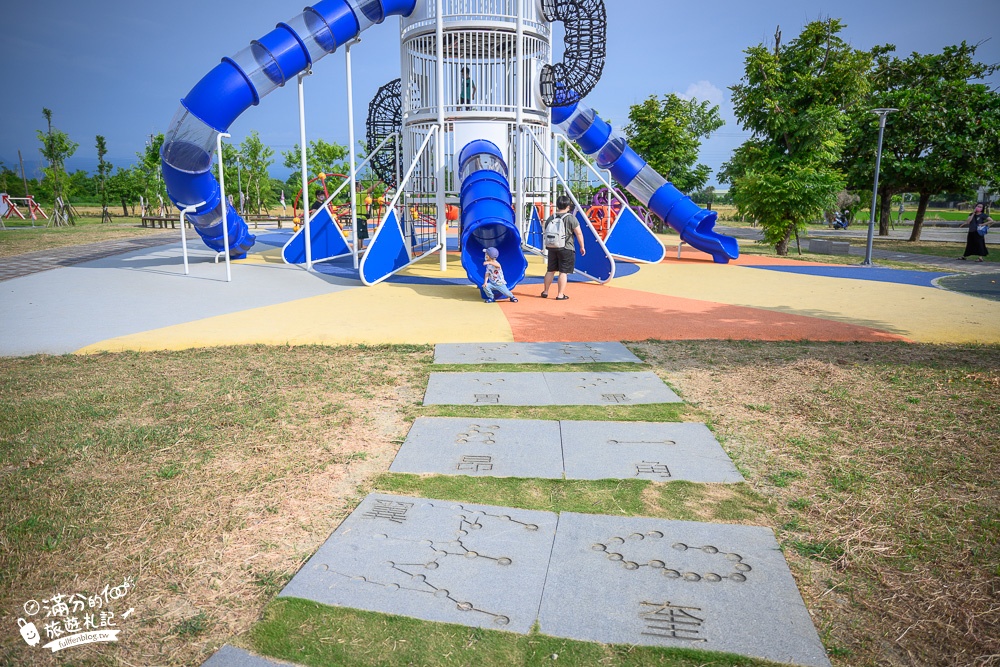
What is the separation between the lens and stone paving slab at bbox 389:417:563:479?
4336mm

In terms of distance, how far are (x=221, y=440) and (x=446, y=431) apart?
1.79 meters

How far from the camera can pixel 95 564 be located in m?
3.18

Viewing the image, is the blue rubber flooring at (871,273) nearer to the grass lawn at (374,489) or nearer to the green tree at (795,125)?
the green tree at (795,125)

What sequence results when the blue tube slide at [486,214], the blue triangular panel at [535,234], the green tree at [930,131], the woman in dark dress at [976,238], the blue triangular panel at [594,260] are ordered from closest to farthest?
the blue tube slide at [486,214] < the blue triangular panel at [594,260] < the blue triangular panel at [535,234] < the woman in dark dress at [976,238] < the green tree at [930,131]

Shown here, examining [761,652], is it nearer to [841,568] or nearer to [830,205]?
[841,568]

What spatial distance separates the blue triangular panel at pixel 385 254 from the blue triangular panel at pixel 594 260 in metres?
4.03

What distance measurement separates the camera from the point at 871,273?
15836mm

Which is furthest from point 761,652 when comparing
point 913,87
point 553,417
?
point 913,87

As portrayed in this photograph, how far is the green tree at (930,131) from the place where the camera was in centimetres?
2675

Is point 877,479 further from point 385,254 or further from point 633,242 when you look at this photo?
point 633,242

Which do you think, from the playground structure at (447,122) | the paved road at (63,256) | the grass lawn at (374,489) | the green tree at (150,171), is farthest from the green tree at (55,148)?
the grass lawn at (374,489)

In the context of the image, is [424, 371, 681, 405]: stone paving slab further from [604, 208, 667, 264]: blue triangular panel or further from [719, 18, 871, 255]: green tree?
[719, 18, 871, 255]: green tree

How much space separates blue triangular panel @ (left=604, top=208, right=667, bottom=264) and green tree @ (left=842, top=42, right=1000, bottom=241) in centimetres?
1587

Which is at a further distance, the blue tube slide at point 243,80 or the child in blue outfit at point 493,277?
the blue tube slide at point 243,80
